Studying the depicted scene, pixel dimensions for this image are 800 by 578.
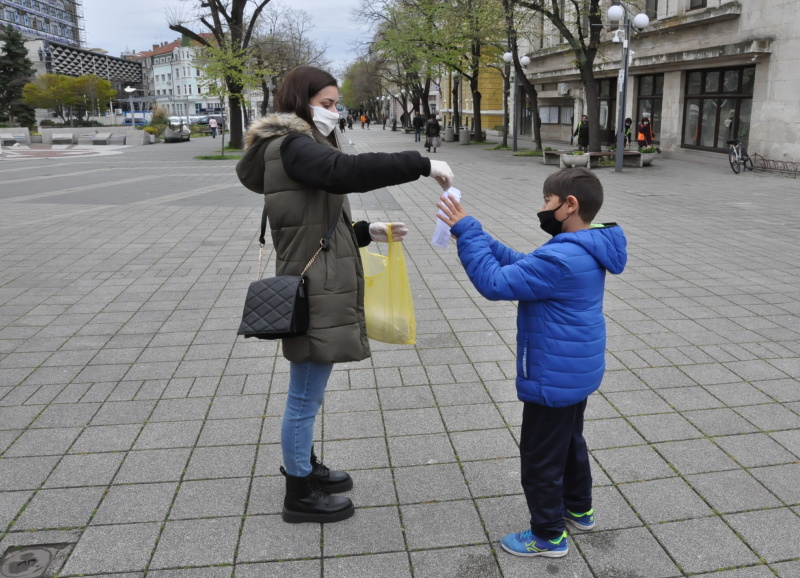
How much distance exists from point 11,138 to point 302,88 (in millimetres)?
48191

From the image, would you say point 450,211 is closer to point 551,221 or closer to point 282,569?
point 551,221

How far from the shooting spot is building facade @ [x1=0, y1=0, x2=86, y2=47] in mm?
101188

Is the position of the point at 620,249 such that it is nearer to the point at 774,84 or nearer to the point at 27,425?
the point at 27,425

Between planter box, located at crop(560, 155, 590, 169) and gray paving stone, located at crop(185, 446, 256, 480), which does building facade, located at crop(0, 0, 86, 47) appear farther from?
gray paving stone, located at crop(185, 446, 256, 480)

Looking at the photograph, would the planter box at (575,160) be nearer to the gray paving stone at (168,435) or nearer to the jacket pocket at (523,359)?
the gray paving stone at (168,435)

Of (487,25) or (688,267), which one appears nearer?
(688,267)

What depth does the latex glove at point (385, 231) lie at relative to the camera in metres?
3.09

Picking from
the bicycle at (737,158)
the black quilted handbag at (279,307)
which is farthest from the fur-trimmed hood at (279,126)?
the bicycle at (737,158)

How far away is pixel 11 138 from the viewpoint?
144 ft

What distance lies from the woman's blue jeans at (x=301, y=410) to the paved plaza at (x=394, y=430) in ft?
1.03

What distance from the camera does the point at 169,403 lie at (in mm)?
4508

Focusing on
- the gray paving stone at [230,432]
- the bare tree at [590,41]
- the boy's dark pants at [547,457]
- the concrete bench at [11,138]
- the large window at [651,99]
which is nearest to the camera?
the boy's dark pants at [547,457]

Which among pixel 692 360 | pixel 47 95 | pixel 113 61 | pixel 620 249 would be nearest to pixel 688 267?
pixel 692 360

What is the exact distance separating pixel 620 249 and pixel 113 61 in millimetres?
125839
